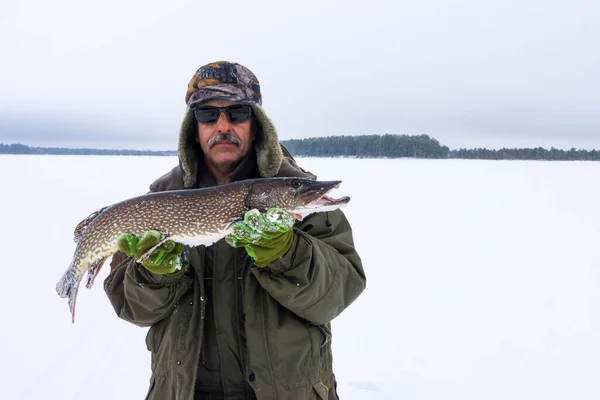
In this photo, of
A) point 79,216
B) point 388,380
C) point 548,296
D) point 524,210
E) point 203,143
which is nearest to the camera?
point 203,143

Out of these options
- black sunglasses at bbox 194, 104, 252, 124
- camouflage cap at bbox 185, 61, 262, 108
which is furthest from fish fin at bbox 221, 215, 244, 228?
camouflage cap at bbox 185, 61, 262, 108

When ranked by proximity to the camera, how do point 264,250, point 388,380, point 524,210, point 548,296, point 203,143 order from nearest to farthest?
1. point 264,250
2. point 203,143
3. point 388,380
4. point 548,296
5. point 524,210

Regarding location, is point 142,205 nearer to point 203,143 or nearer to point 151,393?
point 203,143

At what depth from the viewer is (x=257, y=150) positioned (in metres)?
2.55

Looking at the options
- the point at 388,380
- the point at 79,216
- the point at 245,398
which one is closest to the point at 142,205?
the point at 245,398

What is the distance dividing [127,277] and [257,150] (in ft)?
Result: 3.40

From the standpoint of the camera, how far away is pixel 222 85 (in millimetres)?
2488

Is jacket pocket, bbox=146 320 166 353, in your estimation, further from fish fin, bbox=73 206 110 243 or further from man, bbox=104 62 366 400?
fish fin, bbox=73 206 110 243

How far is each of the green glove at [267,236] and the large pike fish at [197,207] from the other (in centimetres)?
22

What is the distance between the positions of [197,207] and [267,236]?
1.78 feet

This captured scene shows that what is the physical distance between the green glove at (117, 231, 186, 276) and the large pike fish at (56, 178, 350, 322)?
0.17ft

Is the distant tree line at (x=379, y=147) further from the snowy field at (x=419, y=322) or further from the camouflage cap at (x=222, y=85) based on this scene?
the camouflage cap at (x=222, y=85)

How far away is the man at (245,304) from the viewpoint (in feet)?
6.41

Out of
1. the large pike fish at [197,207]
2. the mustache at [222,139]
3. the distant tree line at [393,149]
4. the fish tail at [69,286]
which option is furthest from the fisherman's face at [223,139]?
the distant tree line at [393,149]
